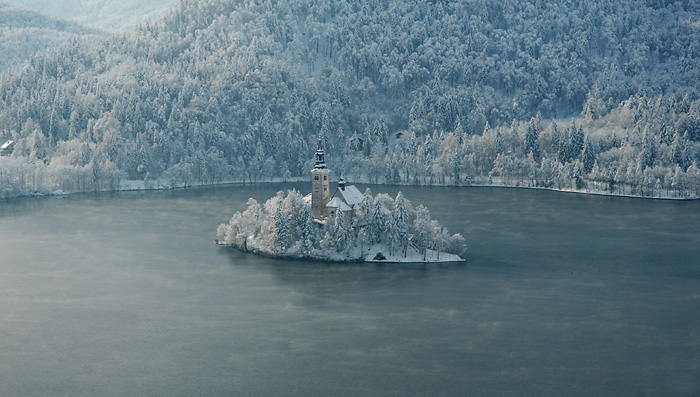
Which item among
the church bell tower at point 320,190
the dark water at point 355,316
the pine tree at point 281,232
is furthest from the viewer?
the church bell tower at point 320,190

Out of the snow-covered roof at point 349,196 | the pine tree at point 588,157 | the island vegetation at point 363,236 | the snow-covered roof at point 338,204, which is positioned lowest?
the island vegetation at point 363,236

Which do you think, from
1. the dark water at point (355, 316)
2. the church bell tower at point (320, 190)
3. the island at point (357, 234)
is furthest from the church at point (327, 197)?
the dark water at point (355, 316)

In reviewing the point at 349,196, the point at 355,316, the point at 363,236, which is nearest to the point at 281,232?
the point at 363,236

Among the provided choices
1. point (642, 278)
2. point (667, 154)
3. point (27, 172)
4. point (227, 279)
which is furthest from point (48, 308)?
point (667, 154)

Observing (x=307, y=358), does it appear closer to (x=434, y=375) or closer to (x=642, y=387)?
(x=434, y=375)

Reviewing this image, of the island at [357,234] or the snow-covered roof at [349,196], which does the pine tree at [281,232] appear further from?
the snow-covered roof at [349,196]

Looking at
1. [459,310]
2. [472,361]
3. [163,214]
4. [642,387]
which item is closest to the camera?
[642,387]

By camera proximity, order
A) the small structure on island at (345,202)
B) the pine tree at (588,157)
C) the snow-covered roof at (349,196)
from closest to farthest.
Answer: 1. the small structure on island at (345,202)
2. the snow-covered roof at (349,196)
3. the pine tree at (588,157)

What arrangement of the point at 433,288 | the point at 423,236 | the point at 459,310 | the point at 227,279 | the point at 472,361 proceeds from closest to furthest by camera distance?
the point at 472,361, the point at 459,310, the point at 433,288, the point at 227,279, the point at 423,236
